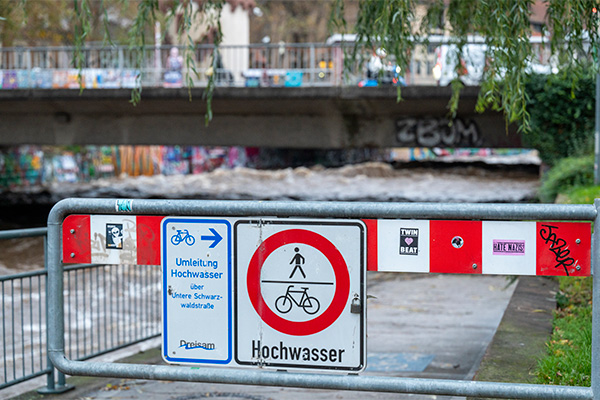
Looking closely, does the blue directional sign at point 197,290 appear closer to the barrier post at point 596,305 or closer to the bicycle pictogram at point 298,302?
the bicycle pictogram at point 298,302

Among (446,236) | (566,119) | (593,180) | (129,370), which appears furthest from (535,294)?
(566,119)

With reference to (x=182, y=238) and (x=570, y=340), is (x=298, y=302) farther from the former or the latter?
(x=570, y=340)

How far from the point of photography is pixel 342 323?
319 centimetres

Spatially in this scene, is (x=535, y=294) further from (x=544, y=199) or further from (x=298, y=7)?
(x=298, y=7)

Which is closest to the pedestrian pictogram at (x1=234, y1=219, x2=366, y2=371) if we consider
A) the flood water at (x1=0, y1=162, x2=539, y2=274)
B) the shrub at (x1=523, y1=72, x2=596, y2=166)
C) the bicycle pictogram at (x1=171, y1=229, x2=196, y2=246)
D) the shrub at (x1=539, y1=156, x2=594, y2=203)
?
the bicycle pictogram at (x1=171, y1=229, x2=196, y2=246)

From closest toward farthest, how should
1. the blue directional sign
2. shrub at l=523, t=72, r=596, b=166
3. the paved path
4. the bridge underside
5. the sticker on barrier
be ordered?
the sticker on barrier → the blue directional sign → the paved path → shrub at l=523, t=72, r=596, b=166 → the bridge underside

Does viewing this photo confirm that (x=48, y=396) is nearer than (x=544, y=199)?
Yes

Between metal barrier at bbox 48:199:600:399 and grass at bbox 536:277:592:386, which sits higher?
metal barrier at bbox 48:199:600:399

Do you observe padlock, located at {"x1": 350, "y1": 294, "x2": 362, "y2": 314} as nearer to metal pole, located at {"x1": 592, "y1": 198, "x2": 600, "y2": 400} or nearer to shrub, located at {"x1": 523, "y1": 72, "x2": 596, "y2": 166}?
metal pole, located at {"x1": 592, "y1": 198, "x2": 600, "y2": 400}

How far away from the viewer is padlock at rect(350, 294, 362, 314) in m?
3.17

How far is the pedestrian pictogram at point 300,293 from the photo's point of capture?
3176mm

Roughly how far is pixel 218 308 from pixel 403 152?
7779 cm

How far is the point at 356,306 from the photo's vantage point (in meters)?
3.16

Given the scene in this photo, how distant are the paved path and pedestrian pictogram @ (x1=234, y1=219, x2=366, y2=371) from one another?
181 centimetres
